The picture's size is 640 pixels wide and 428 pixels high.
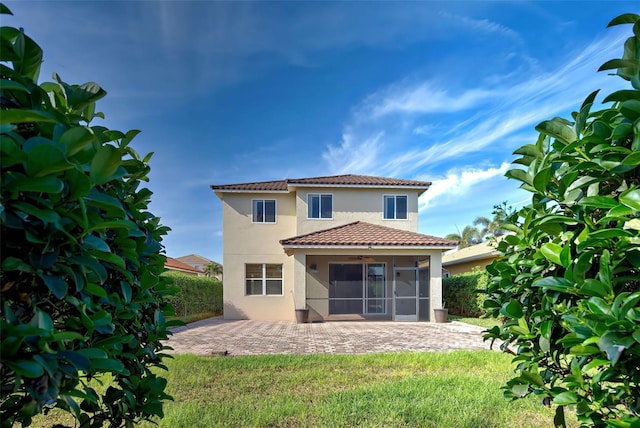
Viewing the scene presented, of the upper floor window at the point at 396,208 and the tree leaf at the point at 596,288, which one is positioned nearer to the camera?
the tree leaf at the point at 596,288

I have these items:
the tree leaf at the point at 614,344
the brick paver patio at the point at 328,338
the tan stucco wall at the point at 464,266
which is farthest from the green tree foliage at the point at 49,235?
the tan stucco wall at the point at 464,266

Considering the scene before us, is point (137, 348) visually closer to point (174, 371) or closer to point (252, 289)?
point (174, 371)

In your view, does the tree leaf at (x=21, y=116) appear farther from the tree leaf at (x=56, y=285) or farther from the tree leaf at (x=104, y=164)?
the tree leaf at (x=56, y=285)

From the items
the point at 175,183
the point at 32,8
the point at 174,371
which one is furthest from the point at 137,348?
the point at 175,183

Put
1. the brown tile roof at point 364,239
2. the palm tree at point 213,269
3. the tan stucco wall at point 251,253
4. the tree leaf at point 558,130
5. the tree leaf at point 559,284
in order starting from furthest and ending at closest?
the palm tree at point 213,269
the tan stucco wall at point 251,253
the brown tile roof at point 364,239
the tree leaf at point 558,130
the tree leaf at point 559,284

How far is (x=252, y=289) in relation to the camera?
55.7 feet

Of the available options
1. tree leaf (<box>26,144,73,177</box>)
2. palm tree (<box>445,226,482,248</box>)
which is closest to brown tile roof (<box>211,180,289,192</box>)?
tree leaf (<box>26,144,73,177</box>)

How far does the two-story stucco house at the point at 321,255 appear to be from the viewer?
15836 mm

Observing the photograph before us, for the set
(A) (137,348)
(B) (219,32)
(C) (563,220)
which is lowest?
(A) (137,348)

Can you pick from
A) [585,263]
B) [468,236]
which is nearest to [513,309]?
[585,263]

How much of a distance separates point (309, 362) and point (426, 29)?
720 centimetres

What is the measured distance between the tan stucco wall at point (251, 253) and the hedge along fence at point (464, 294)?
30.7 ft

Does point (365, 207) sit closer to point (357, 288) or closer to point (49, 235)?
point (357, 288)

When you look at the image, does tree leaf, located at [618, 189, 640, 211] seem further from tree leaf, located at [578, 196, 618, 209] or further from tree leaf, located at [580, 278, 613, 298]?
tree leaf, located at [580, 278, 613, 298]
